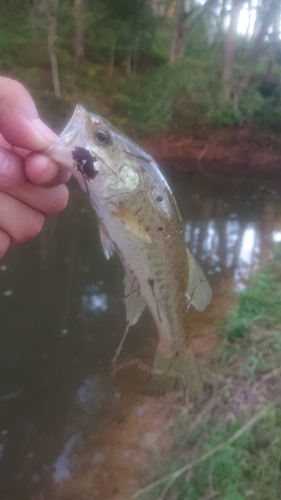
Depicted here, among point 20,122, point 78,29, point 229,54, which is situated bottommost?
point 20,122

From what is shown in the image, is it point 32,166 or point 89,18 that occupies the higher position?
point 89,18

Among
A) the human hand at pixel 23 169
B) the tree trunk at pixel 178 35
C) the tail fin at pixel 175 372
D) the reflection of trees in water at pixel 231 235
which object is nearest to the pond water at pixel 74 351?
the reflection of trees in water at pixel 231 235

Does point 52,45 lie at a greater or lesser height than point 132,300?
greater

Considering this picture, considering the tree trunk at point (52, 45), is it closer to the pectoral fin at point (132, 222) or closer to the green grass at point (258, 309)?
the green grass at point (258, 309)

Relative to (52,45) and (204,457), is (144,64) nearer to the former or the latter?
(52,45)

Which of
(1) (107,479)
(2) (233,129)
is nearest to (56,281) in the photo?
(1) (107,479)

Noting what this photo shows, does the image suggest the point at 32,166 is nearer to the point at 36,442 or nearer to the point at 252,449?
the point at 252,449

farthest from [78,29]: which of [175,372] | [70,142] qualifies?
[175,372]
